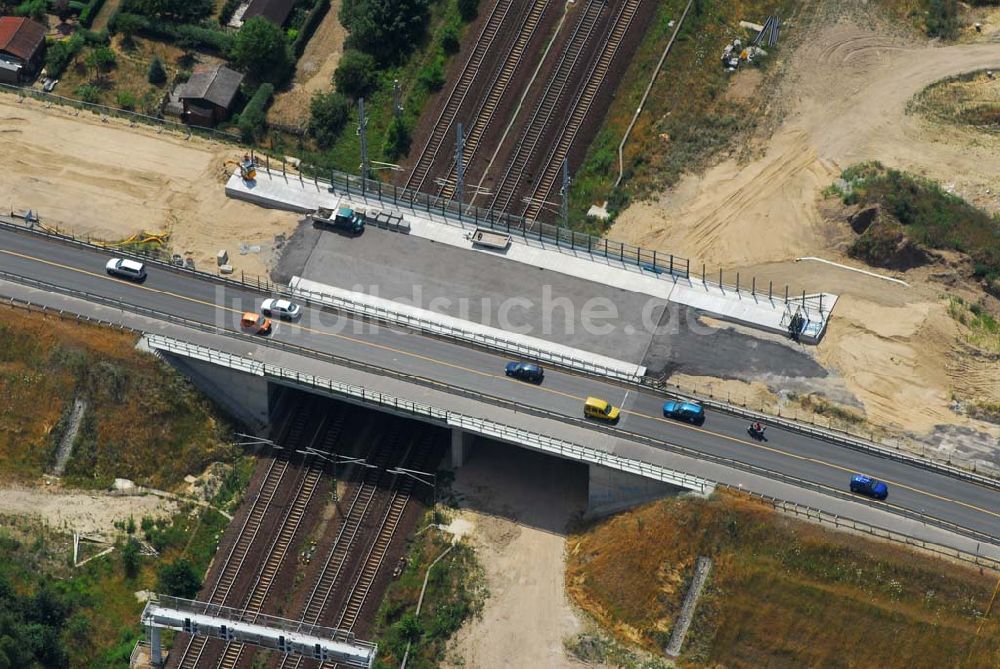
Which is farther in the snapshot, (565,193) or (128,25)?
(128,25)

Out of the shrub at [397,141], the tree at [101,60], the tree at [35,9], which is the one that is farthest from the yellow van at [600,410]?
the tree at [35,9]

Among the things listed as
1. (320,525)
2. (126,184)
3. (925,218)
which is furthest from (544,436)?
(126,184)

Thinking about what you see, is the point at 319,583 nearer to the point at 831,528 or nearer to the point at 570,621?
the point at 570,621

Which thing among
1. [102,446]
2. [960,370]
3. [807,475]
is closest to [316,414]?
[102,446]

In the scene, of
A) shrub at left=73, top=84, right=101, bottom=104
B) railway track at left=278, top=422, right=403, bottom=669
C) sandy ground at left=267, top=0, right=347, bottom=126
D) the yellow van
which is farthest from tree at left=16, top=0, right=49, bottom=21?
the yellow van

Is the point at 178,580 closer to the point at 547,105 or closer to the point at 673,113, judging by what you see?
the point at 547,105

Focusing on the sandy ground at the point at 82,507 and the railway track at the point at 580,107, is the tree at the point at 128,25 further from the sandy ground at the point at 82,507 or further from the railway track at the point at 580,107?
the sandy ground at the point at 82,507
